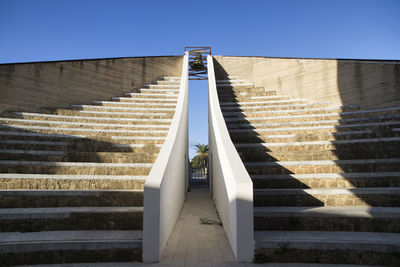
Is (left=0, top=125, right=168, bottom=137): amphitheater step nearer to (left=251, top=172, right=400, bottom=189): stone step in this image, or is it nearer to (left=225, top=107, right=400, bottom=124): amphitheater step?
(left=225, top=107, right=400, bottom=124): amphitheater step

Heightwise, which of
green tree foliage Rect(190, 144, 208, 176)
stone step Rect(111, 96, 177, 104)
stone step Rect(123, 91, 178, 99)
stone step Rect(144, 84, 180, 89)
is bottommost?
green tree foliage Rect(190, 144, 208, 176)

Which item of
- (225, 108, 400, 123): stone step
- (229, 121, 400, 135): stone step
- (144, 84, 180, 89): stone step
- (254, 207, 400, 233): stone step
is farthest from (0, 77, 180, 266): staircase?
Result: (144, 84, 180, 89): stone step

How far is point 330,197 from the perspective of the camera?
269 centimetres

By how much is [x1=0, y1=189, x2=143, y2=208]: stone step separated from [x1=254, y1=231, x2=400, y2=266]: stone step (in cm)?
159

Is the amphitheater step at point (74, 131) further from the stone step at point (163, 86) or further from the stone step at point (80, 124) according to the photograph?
the stone step at point (163, 86)

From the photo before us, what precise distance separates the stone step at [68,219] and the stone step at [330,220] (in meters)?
1.39

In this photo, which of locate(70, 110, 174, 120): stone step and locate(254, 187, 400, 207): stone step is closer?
locate(254, 187, 400, 207): stone step

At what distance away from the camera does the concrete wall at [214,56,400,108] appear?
5527 millimetres

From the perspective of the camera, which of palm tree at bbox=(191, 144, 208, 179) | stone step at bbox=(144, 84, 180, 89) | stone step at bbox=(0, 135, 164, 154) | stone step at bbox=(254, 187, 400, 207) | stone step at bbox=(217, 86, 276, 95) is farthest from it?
palm tree at bbox=(191, 144, 208, 179)

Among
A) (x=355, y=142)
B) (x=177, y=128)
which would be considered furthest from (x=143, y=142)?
(x=355, y=142)

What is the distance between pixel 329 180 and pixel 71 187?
11.0 ft

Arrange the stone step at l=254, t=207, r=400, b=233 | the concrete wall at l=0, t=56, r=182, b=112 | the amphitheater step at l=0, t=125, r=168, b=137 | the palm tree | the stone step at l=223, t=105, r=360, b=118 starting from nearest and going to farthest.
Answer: the stone step at l=254, t=207, r=400, b=233 < the amphitheater step at l=0, t=125, r=168, b=137 < the stone step at l=223, t=105, r=360, b=118 < the concrete wall at l=0, t=56, r=182, b=112 < the palm tree

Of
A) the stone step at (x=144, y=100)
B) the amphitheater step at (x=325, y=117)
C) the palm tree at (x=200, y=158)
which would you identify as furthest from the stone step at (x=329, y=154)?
the palm tree at (x=200, y=158)

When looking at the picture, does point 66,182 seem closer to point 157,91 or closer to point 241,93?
point 157,91
